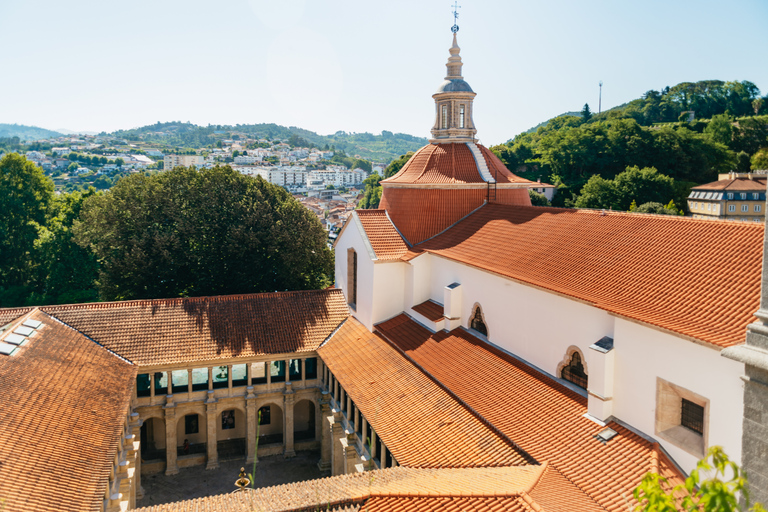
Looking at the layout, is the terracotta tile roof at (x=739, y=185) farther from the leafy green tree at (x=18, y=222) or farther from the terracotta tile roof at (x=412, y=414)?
the leafy green tree at (x=18, y=222)

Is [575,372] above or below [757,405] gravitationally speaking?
below

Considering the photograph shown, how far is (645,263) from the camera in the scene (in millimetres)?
15008

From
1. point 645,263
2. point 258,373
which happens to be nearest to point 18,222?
point 258,373

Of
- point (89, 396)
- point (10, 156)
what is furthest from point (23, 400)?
point (10, 156)

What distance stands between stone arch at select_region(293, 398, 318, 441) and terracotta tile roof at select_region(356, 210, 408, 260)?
8604 mm

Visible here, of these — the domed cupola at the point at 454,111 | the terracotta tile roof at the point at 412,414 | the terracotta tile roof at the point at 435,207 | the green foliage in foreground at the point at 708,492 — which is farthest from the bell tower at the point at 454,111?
the green foliage in foreground at the point at 708,492

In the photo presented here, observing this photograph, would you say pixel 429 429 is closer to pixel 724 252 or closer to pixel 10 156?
pixel 724 252

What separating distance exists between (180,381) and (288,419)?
5.29m

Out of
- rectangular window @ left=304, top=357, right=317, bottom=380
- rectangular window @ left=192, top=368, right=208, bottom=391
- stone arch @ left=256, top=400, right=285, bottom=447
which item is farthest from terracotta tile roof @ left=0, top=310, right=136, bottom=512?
rectangular window @ left=304, top=357, right=317, bottom=380

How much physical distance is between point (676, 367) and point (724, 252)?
10.9 feet

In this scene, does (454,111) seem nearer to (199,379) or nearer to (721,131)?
(199,379)

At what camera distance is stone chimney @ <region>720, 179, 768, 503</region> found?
9180 millimetres

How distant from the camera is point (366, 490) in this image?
13.3 m

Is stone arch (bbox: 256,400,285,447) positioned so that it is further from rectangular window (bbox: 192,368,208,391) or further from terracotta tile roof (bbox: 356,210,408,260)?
terracotta tile roof (bbox: 356,210,408,260)
